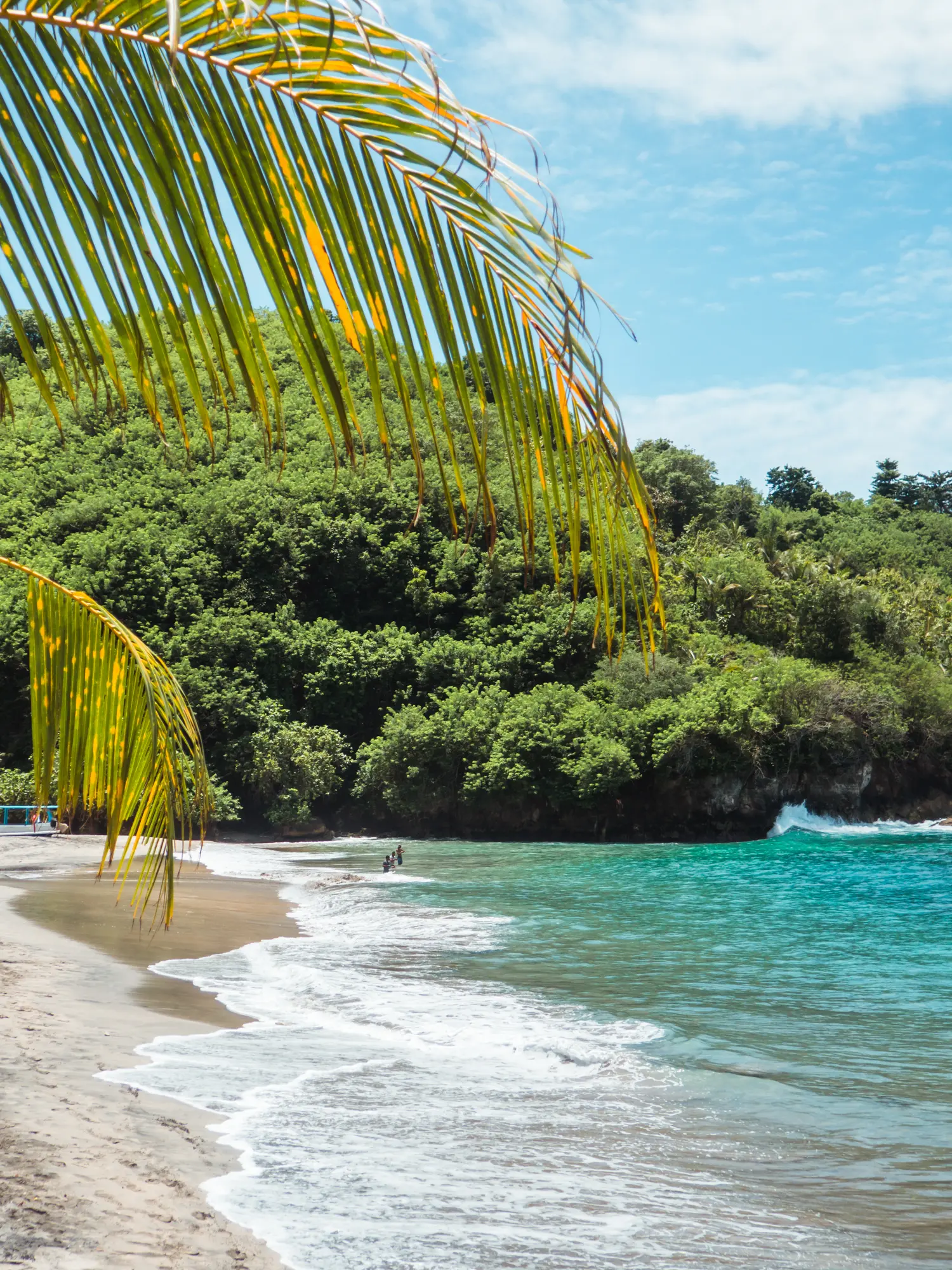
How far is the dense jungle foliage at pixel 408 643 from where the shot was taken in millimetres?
35750

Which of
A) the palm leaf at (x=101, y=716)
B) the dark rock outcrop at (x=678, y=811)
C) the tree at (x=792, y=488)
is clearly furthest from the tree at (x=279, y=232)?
the tree at (x=792, y=488)

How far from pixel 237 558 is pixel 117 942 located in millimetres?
33734

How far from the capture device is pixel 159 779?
3445 mm

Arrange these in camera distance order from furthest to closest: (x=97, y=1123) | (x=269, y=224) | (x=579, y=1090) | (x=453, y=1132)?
(x=579, y=1090), (x=453, y=1132), (x=97, y=1123), (x=269, y=224)

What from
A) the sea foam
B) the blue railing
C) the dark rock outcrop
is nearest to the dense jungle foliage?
the dark rock outcrop

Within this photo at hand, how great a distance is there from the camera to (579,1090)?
6812mm

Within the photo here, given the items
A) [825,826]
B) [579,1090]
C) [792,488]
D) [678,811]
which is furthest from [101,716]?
[792,488]

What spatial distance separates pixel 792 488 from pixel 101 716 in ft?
277

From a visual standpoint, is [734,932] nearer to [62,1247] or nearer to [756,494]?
[62,1247]

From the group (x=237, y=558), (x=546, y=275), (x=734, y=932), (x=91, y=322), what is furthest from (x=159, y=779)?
(x=237, y=558)

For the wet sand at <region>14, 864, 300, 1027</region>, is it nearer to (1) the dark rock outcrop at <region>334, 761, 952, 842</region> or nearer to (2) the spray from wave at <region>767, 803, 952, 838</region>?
(1) the dark rock outcrop at <region>334, 761, 952, 842</region>

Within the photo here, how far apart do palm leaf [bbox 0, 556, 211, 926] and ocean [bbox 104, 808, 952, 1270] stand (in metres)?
1.93

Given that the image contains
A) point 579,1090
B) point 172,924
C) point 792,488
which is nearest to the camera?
point 579,1090

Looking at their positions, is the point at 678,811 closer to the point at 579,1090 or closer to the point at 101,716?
the point at 579,1090
